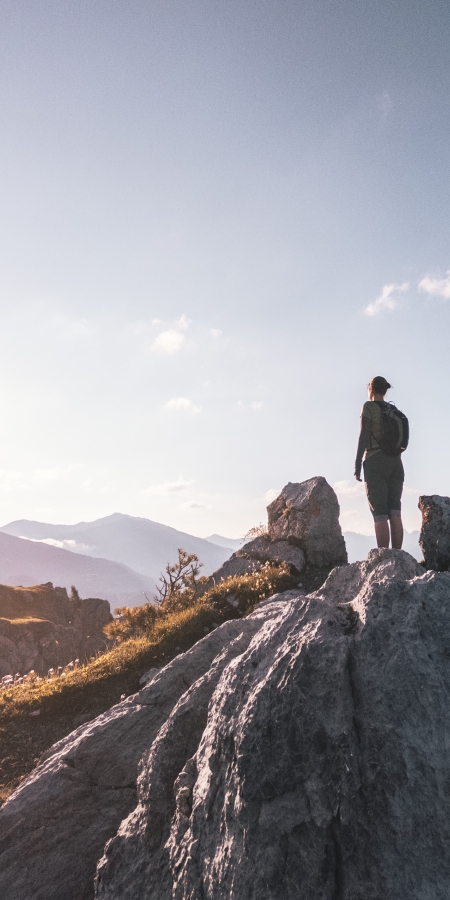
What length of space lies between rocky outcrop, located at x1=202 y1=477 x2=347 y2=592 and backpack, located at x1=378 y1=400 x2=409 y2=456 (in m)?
6.11

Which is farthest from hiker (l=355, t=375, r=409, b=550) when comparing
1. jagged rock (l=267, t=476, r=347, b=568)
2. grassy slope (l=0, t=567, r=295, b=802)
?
jagged rock (l=267, t=476, r=347, b=568)

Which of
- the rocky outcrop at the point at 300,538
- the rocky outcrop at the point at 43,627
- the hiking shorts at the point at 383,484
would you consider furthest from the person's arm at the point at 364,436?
the rocky outcrop at the point at 43,627

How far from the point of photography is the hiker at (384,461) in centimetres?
999

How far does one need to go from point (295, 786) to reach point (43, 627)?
63.6 meters

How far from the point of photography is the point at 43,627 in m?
58.5

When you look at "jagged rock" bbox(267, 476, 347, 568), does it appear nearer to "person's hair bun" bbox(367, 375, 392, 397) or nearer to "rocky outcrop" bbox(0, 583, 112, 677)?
"person's hair bun" bbox(367, 375, 392, 397)

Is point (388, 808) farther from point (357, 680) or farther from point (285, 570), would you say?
point (285, 570)

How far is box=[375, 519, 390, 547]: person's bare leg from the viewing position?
32.7 feet

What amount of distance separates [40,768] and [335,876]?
17.0ft

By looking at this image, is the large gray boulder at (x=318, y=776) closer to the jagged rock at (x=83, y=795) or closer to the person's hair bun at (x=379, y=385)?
the jagged rock at (x=83, y=795)

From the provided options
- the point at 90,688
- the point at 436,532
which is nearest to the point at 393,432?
the point at 436,532

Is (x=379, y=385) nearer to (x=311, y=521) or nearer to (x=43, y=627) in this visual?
(x=311, y=521)

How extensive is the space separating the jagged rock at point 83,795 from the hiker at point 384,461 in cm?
408

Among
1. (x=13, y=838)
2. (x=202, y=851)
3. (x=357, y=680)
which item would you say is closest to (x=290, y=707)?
(x=357, y=680)
